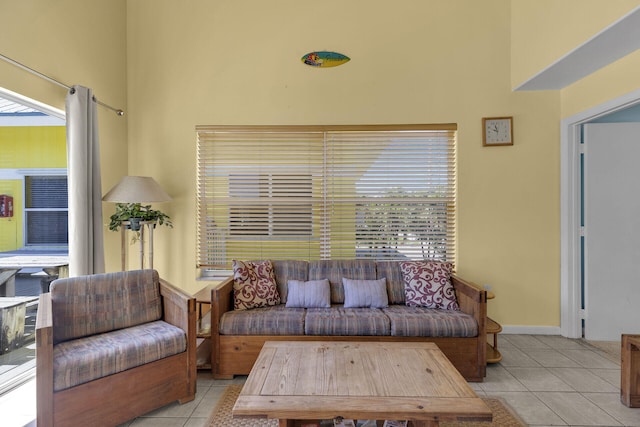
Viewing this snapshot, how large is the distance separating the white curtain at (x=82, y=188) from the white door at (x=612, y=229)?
457cm

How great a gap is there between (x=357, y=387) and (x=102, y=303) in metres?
1.78

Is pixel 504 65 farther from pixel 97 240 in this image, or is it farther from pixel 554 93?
pixel 97 240

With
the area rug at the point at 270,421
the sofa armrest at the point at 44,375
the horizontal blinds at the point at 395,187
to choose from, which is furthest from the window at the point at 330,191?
the sofa armrest at the point at 44,375

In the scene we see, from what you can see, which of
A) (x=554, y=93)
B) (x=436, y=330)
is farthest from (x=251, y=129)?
(x=554, y=93)

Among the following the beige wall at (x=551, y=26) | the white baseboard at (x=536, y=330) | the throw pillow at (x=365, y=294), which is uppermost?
the beige wall at (x=551, y=26)

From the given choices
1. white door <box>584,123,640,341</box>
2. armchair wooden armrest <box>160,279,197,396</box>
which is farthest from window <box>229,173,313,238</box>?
white door <box>584,123,640,341</box>

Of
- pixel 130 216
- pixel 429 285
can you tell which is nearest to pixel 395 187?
pixel 429 285

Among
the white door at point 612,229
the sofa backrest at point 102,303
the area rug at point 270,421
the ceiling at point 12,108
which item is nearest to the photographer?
the area rug at point 270,421

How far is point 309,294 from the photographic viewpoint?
9.46 feet

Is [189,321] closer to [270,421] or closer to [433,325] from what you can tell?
[270,421]

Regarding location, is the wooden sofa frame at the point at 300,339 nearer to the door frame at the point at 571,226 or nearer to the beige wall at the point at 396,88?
the beige wall at the point at 396,88

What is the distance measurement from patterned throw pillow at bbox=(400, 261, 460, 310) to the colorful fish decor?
2.19 meters

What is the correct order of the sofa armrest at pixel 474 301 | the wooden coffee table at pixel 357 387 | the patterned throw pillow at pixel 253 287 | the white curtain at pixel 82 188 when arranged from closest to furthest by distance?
the wooden coffee table at pixel 357 387 → the sofa armrest at pixel 474 301 → the white curtain at pixel 82 188 → the patterned throw pillow at pixel 253 287

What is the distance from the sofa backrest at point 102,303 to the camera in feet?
6.84
